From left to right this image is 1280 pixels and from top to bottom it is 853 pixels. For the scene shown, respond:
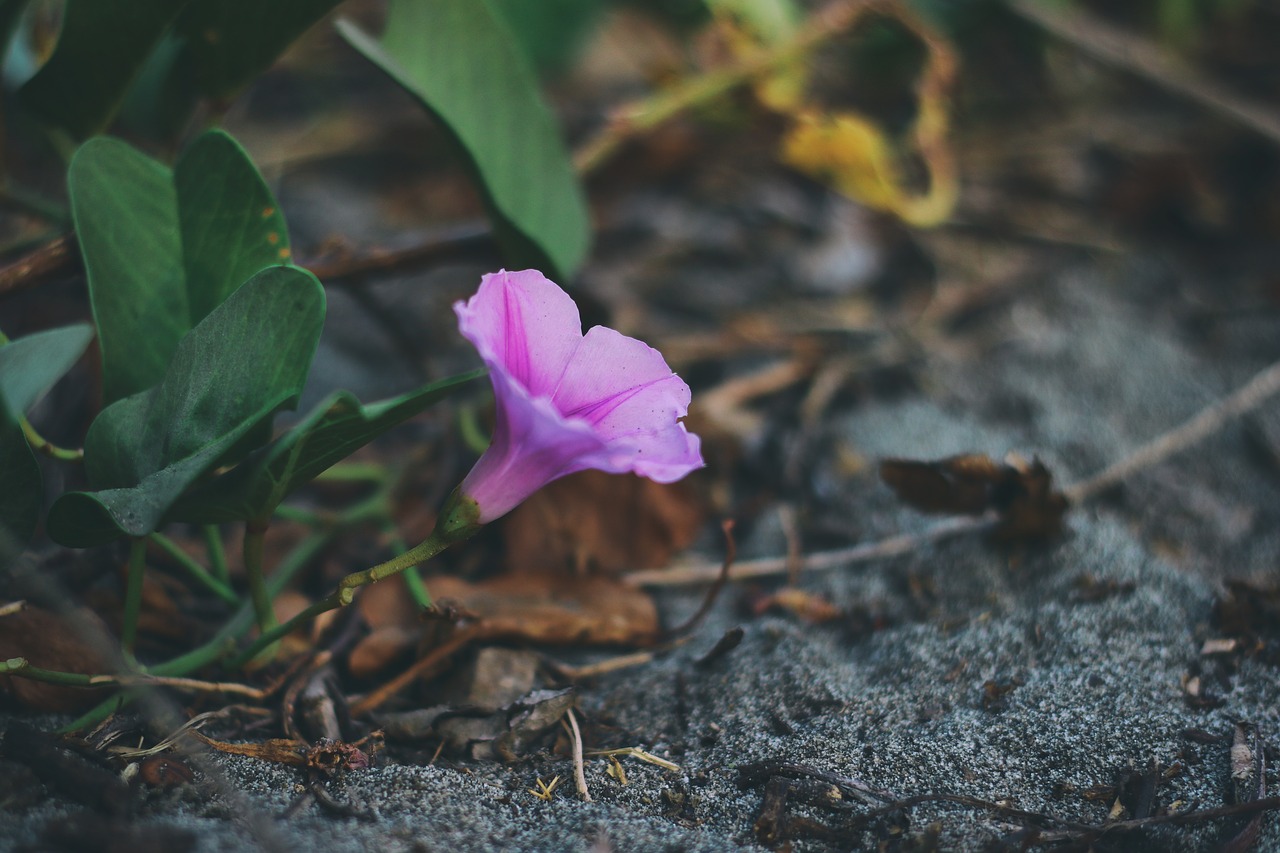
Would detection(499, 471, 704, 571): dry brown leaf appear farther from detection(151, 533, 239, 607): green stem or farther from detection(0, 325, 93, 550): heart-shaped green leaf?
Answer: detection(0, 325, 93, 550): heart-shaped green leaf

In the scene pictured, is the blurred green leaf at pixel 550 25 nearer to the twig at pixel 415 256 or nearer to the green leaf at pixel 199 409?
the twig at pixel 415 256

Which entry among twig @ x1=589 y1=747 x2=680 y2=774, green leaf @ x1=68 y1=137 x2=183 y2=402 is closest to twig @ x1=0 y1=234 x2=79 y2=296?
green leaf @ x1=68 y1=137 x2=183 y2=402

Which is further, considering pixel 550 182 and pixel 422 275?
pixel 422 275

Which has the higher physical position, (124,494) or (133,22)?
(133,22)

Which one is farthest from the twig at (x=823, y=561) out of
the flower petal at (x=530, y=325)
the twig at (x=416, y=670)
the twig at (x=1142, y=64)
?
the twig at (x=1142, y=64)


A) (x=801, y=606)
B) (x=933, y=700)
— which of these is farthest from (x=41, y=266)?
(x=933, y=700)

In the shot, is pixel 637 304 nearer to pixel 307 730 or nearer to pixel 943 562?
pixel 943 562

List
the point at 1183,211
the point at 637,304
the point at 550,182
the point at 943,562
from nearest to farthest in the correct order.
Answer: the point at 943,562, the point at 550,182, the point at 637,304, the point at 1183,211

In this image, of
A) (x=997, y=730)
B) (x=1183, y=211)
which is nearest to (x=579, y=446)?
(x=997, y=730)
